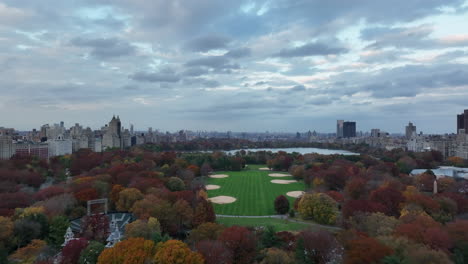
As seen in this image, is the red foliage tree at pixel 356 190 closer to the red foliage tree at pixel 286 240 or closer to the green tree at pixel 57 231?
the red foliage tree at pixel 286 240

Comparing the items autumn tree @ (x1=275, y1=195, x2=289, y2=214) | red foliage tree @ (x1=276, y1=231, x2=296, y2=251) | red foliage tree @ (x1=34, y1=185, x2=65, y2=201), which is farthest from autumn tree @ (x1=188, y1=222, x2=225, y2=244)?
red foliage tree @ (x1=34, y1=185, x2=65, y2=201)

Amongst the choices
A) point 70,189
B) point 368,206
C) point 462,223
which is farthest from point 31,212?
point 462,223

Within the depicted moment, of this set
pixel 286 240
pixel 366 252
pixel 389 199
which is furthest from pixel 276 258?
pixel 389 199

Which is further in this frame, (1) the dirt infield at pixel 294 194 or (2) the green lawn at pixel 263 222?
(1) the dirt infield at pixel 294 194

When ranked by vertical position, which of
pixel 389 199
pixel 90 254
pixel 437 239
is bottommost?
pixel 90 254

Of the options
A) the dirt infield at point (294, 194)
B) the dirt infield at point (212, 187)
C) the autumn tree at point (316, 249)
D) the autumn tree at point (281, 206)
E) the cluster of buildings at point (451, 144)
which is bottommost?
the dirt infield at point (294, 194)

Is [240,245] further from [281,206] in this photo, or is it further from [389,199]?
[389,199]

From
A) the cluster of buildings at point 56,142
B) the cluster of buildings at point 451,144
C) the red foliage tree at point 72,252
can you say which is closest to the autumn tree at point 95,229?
the red foliage tree at point 72,252

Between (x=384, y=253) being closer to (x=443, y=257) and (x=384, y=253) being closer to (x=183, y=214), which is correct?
(x=443, y=257)
